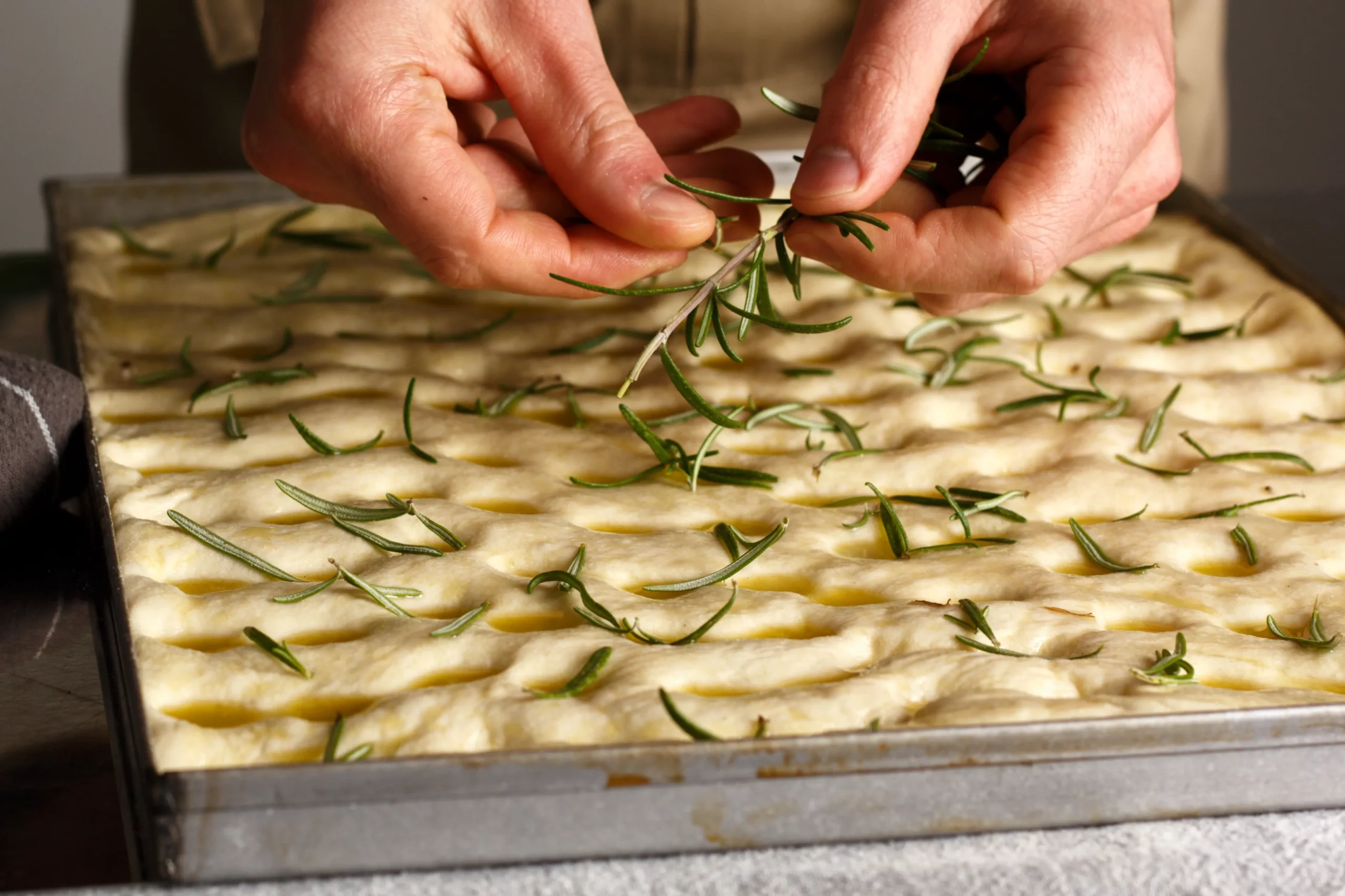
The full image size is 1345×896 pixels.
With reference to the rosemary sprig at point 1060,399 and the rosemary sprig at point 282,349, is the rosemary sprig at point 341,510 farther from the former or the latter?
the rosemary sprig at point 1060,399

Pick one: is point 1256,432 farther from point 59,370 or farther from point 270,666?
point 59,370

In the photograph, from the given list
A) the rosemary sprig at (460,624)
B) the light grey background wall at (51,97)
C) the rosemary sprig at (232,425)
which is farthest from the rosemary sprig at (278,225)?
the light grey background wall at (51,97)

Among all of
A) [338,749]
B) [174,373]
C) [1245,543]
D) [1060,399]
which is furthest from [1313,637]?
[174,373]

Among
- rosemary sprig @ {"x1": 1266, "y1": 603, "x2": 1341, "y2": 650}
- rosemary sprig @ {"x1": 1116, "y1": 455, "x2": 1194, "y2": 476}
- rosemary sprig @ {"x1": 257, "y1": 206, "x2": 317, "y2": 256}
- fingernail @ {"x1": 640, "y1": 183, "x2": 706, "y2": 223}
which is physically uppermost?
fingernail @ {"x1": 640, "y1": 183, "x2": 706, "y2": 223}

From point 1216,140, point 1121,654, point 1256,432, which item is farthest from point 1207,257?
point 1121,654

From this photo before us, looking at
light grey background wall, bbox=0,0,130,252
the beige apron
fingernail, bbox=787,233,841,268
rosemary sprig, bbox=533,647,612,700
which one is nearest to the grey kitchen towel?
rosemary sprig, bbox=533,647,612,700

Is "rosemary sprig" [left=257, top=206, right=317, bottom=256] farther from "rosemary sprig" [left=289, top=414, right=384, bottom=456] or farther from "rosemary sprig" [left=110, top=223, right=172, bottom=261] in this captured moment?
"rosemary sprig" [left=289, top=414, right=384, bottom=456]
